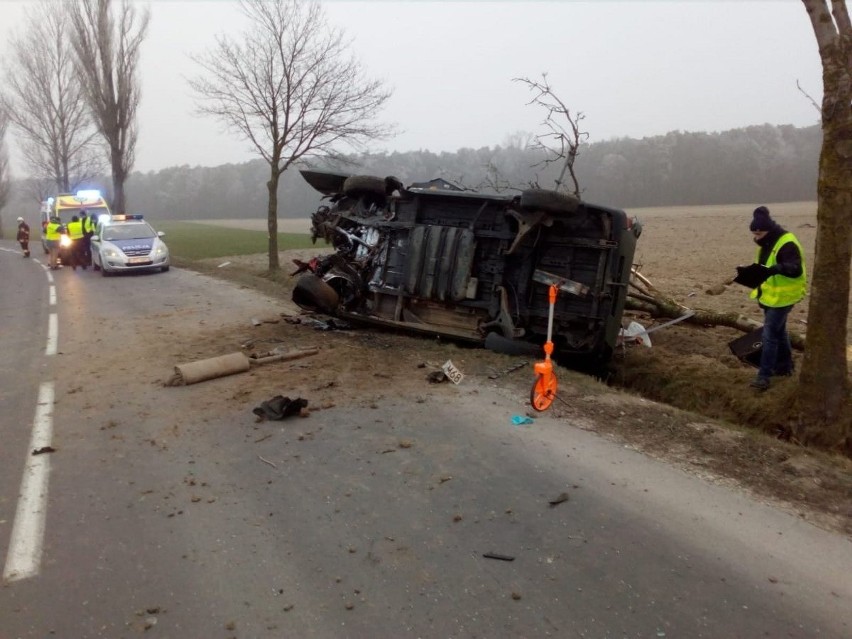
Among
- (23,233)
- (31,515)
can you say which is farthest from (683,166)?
(31,515)

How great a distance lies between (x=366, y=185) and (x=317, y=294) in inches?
69.4

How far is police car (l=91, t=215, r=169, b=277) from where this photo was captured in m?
17.8

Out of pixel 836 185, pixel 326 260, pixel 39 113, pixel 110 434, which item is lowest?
pixel 110 434

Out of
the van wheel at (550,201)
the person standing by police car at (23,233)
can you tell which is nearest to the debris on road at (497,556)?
the van wheel at (550,201)

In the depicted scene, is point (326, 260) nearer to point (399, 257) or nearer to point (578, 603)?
point (399, 257)

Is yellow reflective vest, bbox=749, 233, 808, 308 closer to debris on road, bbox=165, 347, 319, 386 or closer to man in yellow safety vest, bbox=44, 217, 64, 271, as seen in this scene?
debris on road, bbox=165, 347, 319, 386

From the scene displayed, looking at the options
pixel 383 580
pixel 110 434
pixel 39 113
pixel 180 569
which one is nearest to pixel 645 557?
pixel 383 580

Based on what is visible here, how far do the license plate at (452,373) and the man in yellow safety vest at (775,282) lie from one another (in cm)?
314

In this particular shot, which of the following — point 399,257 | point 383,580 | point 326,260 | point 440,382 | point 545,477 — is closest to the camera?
point 383,580

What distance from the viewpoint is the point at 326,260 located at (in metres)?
10.0

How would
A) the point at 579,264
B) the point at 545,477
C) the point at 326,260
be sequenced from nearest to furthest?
the point at 545,477
the point at 579,264
the point at 326,260

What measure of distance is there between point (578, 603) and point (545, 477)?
144 cm

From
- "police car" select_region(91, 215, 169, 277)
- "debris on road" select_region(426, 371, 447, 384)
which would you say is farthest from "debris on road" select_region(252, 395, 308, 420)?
"police car" select_region(91, 215, 169, 277)

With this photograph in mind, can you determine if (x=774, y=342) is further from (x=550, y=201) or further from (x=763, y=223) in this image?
(x=550, y=201)
